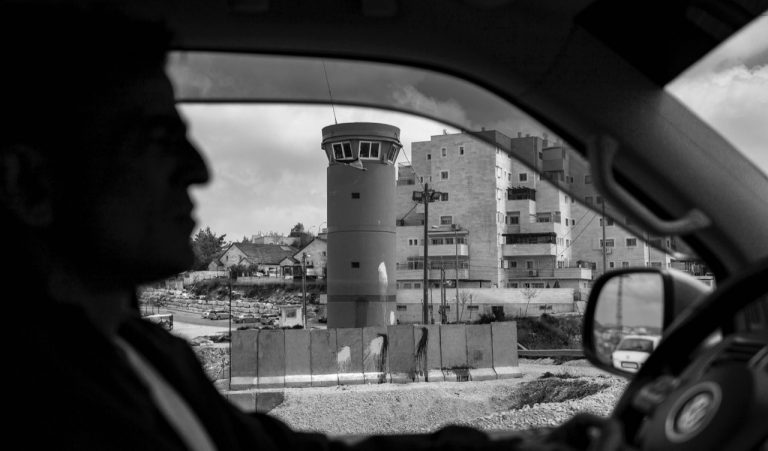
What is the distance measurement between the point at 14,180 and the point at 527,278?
844 centimetres

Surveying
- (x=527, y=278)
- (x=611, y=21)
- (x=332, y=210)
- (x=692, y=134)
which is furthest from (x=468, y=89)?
(x=332, y=210)

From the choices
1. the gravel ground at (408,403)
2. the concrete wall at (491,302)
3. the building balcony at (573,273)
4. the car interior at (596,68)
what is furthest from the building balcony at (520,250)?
the car interior at (596,68)

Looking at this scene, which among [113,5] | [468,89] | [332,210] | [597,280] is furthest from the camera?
[332,210]

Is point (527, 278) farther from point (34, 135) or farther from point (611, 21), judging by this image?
point (34, 135)

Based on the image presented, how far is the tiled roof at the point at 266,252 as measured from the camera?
290 cm

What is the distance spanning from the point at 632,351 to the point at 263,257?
226cm

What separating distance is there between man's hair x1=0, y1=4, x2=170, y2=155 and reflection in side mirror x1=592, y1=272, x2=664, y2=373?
80 centimetres

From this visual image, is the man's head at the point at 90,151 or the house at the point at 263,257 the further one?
the house at the point at 263,257

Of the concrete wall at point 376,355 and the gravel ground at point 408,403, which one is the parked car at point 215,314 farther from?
the concrete wall at point 376,355

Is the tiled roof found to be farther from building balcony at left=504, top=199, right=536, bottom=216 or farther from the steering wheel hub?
the steering wheel hub

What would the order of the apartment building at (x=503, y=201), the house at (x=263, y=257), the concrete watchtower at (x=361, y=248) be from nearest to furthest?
1. the apartment building at (x=503, y=201)
2. the house at (x=263, y=257)
3. the concrete watchtower at (x=361, y=248)

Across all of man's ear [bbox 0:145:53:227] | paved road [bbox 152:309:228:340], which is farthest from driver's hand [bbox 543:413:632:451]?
paved road [bbox 152:309:228:340]

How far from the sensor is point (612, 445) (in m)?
0.72

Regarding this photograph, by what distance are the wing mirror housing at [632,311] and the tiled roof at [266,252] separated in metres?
1.73
